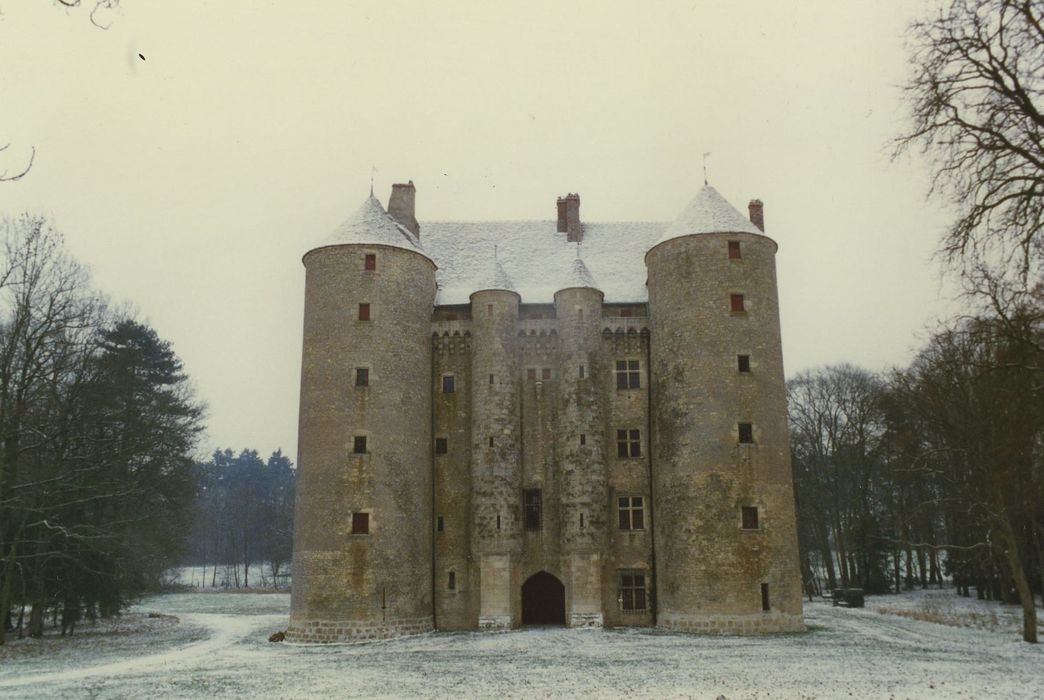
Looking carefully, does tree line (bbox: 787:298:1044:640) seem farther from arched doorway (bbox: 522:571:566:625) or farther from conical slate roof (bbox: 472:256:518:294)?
conical slate roof (bbox: 472:256:518:294)

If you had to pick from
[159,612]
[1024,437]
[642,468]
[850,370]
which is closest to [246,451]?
[159,612]

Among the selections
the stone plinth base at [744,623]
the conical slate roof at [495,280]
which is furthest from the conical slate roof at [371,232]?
the stone plinth base at [744,623]

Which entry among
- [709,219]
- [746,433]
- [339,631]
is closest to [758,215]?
[709,219]

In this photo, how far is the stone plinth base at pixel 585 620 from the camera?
31641 mm

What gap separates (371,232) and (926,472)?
24.2m

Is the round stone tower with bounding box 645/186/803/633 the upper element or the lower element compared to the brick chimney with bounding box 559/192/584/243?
lower

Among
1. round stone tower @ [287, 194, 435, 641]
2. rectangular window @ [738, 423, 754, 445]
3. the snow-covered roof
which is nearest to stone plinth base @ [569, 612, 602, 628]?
round stone tower @ [287, 194, 435, 641]

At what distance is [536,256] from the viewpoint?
1534 inches

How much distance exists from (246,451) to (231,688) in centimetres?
9375

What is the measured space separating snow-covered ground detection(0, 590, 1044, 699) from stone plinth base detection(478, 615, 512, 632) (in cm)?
89

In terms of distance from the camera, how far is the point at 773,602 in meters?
29.6

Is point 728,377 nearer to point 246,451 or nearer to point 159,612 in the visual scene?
point 159,612

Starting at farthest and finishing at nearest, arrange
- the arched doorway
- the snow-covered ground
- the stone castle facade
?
the arched doorway, the stone castle facade, the snow-covered ground

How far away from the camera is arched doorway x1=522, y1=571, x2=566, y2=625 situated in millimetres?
34250
